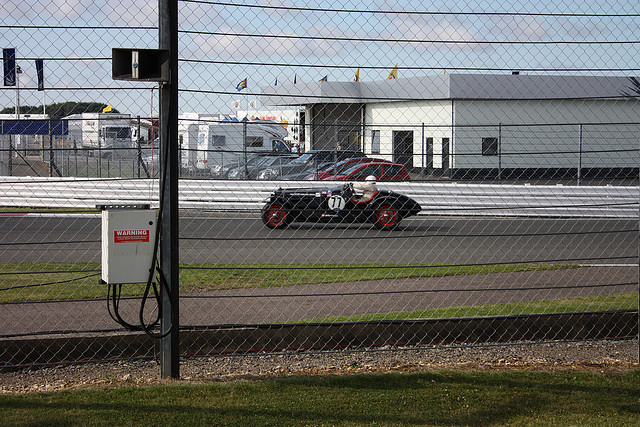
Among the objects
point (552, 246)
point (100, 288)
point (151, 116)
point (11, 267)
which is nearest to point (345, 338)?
point (151, 116)

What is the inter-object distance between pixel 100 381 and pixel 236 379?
2.70ft

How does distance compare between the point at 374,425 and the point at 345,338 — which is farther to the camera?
the point at 345,338

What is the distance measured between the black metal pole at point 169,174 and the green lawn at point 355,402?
16.7 inches

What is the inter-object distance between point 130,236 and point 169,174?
1.33ft

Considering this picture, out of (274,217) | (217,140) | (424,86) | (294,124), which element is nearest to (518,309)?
(424,86)

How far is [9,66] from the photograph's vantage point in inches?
163

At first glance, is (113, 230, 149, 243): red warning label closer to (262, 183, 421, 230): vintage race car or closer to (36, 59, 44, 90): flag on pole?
(36, 59, 44, 90): flag on pole

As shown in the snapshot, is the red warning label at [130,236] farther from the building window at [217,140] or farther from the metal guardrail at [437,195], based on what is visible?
the metal guardrail at [437,195]

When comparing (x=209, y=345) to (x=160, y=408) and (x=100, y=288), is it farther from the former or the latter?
(x=100, y=288)

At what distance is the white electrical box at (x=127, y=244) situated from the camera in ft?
12.4

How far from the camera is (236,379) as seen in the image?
13.5 ft

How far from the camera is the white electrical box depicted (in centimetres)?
378

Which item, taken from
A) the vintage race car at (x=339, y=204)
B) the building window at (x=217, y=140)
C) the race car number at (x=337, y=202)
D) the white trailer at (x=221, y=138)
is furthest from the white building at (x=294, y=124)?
the race car number at (x=337, y=202)

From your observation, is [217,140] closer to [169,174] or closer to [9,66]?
[9,66]
